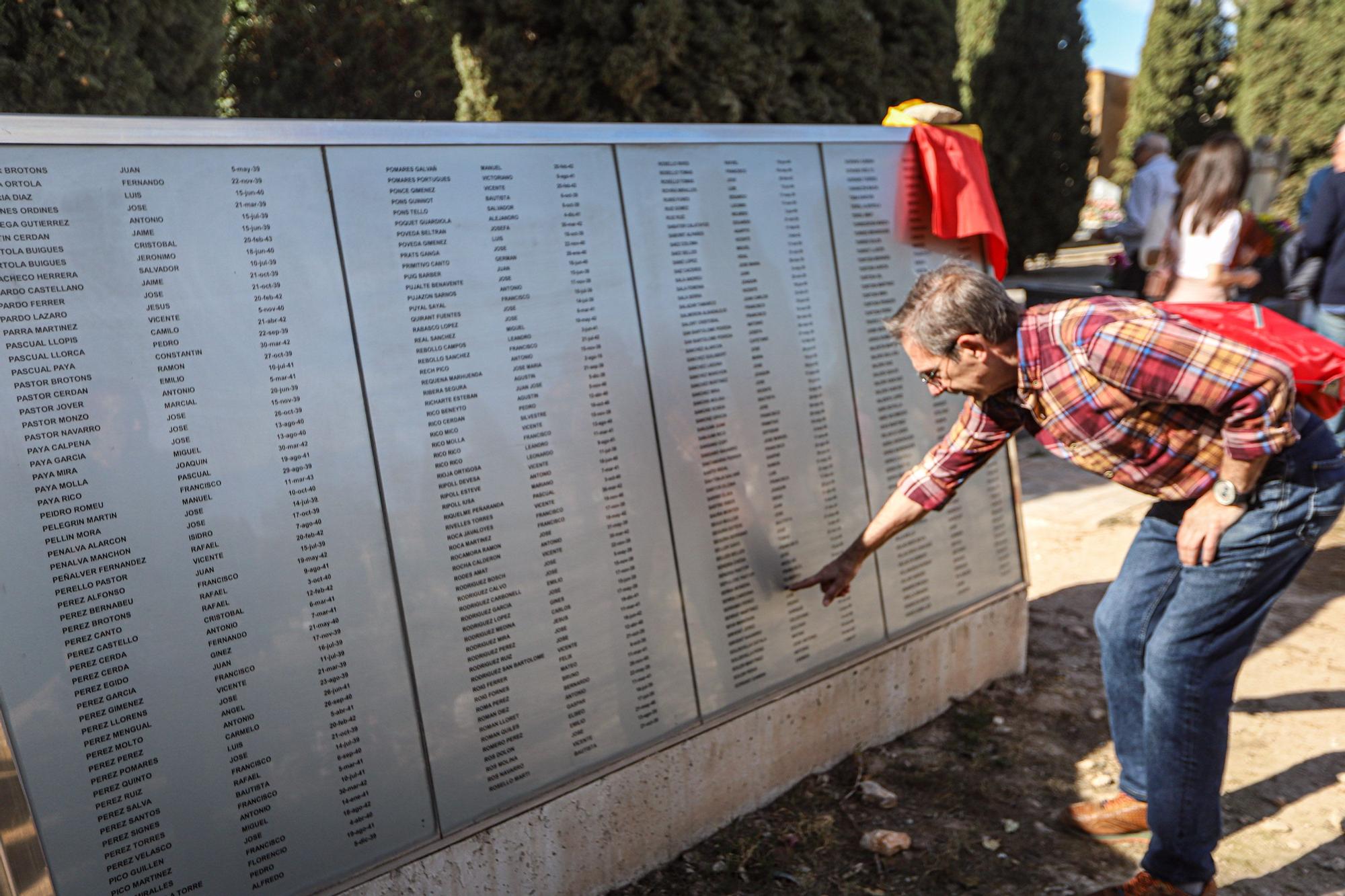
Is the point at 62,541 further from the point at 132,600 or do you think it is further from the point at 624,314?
the point at 624,314

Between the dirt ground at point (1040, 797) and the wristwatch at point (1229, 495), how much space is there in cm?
131

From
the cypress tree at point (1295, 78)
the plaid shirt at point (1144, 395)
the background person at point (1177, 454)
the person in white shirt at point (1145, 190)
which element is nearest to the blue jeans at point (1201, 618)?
the background person at point (1177, 454)

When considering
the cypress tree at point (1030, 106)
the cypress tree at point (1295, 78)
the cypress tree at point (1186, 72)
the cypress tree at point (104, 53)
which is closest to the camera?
the cypress tree at point (104, 53)

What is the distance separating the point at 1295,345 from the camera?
252 centimetres

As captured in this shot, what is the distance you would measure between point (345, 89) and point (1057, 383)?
8228 millimetres

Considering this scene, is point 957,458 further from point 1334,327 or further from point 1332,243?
point 1332,243

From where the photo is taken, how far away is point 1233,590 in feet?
8.49

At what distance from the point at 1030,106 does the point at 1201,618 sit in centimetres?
1543

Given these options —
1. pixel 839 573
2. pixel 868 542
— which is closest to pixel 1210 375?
pixel 868 542

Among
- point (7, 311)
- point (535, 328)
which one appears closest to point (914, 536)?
point (535, 328)

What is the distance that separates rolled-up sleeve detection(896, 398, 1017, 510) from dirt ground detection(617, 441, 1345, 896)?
45.5 inches

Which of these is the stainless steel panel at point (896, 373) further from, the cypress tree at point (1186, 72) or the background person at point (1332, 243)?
the cypress tree at point (1186, 72)

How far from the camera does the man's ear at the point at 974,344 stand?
2.57 metres

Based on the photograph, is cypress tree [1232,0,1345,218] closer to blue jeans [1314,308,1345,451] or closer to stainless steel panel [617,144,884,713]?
blue jeans [1314,308,1345,451]
